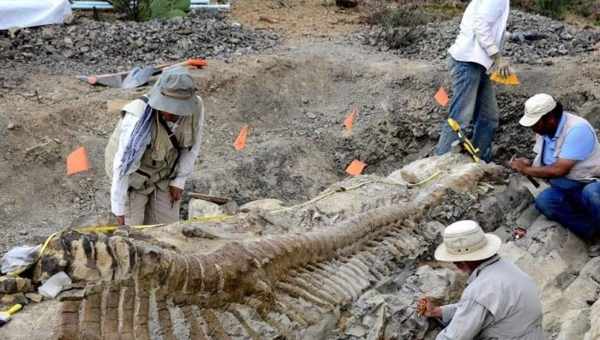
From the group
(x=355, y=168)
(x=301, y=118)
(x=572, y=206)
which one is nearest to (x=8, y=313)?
(x=572, y=206)

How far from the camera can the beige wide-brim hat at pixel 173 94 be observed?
5.00 metres

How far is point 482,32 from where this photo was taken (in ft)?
23.9

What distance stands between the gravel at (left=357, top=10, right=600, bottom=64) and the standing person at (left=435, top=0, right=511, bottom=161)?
254 cm

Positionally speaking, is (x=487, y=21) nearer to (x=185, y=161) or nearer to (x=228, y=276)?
(x=185, y=161)

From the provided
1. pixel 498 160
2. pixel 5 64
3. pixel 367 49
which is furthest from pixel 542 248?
pixel 5 64

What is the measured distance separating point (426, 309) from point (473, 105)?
341 centimetres

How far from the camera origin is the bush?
478 inches

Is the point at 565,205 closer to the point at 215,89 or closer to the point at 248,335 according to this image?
the point at 248,335

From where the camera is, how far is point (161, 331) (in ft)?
12.5

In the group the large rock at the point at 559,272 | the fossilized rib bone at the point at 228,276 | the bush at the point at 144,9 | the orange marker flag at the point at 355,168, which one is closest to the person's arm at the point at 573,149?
the large rock at the point at 559,272

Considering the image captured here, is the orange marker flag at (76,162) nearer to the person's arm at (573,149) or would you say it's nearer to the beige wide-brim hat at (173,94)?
the beige wide-brim hat at (173,94)

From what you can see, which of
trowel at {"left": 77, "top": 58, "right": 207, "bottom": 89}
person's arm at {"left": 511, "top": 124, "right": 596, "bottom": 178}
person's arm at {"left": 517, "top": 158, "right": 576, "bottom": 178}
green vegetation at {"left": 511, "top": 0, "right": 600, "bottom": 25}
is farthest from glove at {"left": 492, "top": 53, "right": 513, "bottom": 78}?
green vegetation at {"left": 511, "top": 0, "right": 600, "bottom": 25}

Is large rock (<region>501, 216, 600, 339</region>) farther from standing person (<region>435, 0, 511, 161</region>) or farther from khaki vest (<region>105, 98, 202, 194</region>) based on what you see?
khaki vest (<region>105, 98, 202, 194</region>)

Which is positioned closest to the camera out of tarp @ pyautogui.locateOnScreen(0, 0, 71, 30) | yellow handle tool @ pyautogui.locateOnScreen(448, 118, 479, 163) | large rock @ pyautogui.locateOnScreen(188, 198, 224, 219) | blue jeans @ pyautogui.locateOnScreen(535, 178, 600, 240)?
blue jeans @ pyautogui.locateOnScreen(535, 178, 600, 240)
